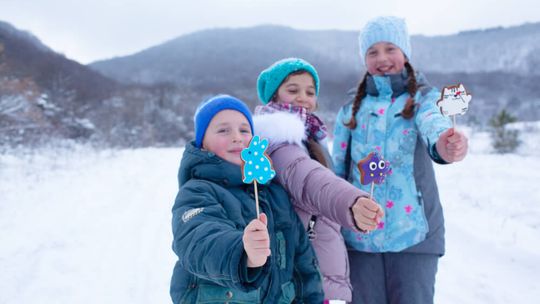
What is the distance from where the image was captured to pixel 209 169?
1327 mm

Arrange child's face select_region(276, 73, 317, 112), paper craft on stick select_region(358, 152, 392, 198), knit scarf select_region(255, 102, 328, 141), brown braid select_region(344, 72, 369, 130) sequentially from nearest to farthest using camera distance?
paper craft on stick select_region(358, 152, 392, 198) < knit scarf select_region(255, 102, 328, 141) < child's face select_region(276, 73, 317, 112) < brown braid select_region(344, 72, 369, 130)

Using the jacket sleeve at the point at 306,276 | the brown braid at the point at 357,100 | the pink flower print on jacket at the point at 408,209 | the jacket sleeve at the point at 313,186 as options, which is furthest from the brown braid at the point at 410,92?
the jacket sleeve at the point at 306,276

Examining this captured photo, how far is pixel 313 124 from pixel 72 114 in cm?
3294

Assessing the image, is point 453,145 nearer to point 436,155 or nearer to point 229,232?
point 436,155

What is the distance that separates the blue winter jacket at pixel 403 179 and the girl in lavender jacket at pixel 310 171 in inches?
10.0

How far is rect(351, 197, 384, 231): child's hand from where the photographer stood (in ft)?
3.49

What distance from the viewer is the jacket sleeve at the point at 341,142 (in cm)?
198

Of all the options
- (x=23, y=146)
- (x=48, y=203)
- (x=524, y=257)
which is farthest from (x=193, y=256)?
(x=23, y=146)

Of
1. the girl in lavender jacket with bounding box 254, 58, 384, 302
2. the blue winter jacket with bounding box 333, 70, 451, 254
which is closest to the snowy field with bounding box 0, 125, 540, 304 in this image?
the blue winter jacket with bounding box 333, 70, 451, 254

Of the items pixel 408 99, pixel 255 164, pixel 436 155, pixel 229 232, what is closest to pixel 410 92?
pixel 408 99

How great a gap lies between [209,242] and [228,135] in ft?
1.86

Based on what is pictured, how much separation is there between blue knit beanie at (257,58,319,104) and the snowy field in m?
1.95

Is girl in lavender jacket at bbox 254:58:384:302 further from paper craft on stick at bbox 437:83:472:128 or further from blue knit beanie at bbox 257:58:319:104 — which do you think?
paper craft on stick at bbox 437:83:472:128

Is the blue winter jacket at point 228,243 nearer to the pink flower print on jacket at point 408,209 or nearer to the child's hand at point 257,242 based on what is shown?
the child's hand at point 257,242
